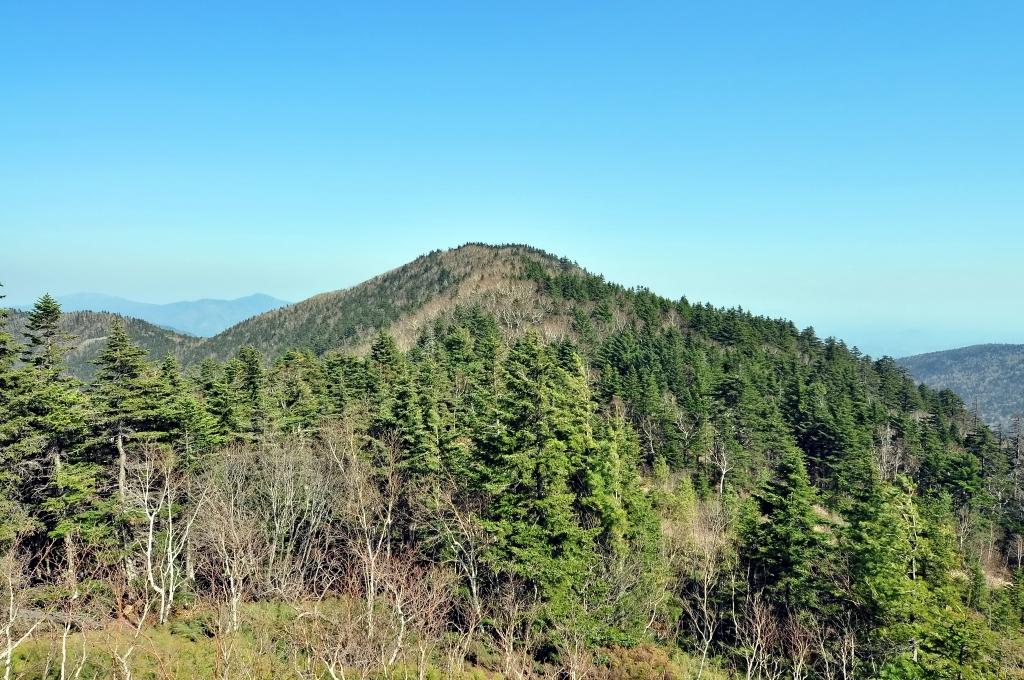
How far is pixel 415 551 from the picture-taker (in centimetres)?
2775

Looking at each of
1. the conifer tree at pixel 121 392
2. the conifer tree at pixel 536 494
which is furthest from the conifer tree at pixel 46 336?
the conifer tree at pixel 536 494

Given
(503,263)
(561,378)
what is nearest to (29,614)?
(561,378)

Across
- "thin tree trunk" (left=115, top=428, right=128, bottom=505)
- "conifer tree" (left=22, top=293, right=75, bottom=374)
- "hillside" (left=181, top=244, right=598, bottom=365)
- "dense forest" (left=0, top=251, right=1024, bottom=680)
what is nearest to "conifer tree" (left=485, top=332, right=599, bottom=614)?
"dense forest" (left=0, top=251, right=1024, bottom=680)

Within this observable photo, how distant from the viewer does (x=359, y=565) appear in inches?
1041

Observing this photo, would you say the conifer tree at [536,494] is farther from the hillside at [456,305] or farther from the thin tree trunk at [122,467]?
the hillside at [456,305]

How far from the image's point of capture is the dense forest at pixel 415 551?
19.4m

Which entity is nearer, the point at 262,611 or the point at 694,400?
the point at 262,611

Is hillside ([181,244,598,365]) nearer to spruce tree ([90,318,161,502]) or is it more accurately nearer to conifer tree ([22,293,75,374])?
spruce tree ([90,318,161,502])

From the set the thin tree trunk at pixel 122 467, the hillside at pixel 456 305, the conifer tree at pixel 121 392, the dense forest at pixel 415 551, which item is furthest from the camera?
the hillside at pixel 456 305

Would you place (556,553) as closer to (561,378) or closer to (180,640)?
(561,378)

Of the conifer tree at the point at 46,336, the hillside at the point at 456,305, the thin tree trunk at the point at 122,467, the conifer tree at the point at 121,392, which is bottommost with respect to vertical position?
the thin tree trunk at the point at 122,467

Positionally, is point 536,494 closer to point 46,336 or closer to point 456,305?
point 46,336

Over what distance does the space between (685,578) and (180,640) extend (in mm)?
29465

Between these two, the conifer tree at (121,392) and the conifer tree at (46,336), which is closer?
the conifer tree at (121,392)
